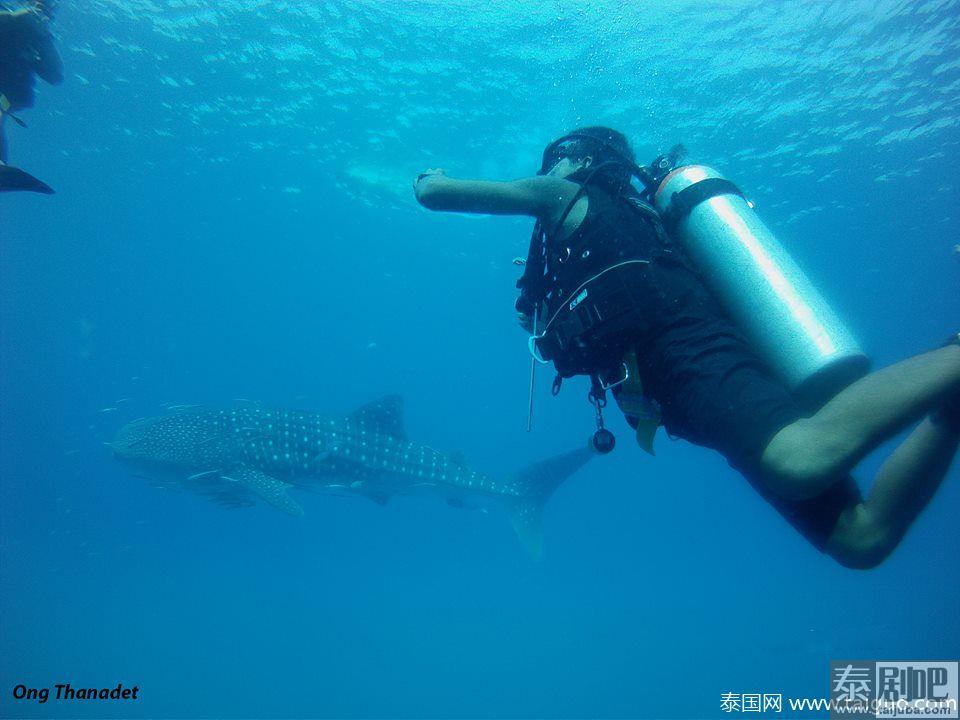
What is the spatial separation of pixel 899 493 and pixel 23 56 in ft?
31.4

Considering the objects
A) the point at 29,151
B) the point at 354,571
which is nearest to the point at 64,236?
the point at 29,151

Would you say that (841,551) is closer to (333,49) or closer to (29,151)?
(333,49)

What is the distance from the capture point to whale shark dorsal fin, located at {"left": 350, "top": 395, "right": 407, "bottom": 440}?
37.8 ft

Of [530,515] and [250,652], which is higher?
[530,515]

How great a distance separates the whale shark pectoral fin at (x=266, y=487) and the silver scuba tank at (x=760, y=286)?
8.41 meters

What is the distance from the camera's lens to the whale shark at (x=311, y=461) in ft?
34.3

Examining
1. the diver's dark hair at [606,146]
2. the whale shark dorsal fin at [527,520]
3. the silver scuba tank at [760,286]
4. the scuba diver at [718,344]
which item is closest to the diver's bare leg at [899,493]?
the scuba diver at [718,344]

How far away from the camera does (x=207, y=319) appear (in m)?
72.9

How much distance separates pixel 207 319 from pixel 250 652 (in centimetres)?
5860

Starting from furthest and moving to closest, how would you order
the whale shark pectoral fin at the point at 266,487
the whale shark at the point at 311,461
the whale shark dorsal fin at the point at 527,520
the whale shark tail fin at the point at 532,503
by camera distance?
the whale shark dorsal fin at the point at 527,520
the whale shark tail fin at the point at 532,503
the whale shark at the point at 311,461
the whale shark pectoral fin at the point at 266,487

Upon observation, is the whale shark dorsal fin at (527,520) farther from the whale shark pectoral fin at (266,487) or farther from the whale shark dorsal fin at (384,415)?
the whale shark pectoral fin at (266,487)

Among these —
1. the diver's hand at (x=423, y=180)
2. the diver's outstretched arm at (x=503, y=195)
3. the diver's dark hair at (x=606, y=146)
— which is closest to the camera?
the diver's outstretched arm at (x=503, y=195)

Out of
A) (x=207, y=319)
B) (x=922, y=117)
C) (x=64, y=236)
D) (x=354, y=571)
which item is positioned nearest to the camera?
(x=922, y=117)

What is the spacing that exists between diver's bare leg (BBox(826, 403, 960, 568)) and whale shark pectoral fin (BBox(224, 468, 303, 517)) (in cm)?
887
